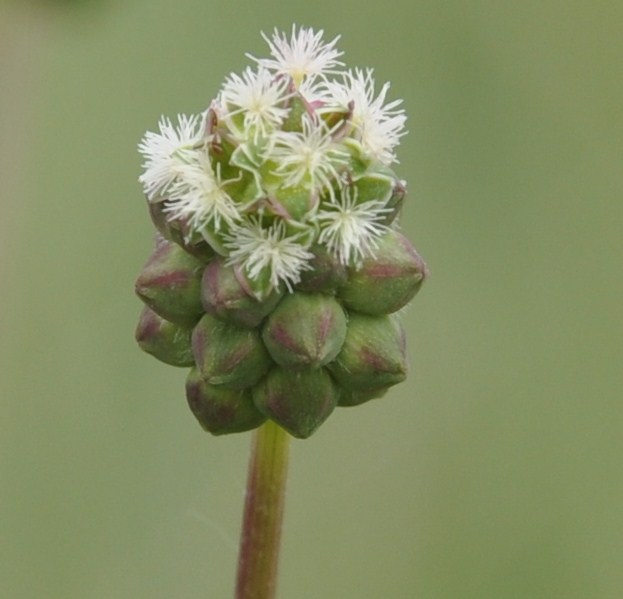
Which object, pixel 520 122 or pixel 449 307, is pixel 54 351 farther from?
pixel 520 122

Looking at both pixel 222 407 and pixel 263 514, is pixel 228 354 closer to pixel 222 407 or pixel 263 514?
pixel 222 407

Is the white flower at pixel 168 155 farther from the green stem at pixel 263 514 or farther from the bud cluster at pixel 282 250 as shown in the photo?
the green stem at pixel 263 514

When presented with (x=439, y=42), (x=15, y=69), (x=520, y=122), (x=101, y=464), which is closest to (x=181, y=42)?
(x=439, y=42)

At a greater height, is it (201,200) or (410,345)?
(410,345)

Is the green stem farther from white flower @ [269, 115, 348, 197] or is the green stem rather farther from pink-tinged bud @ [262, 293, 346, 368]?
white flower @ [269, 115, 348, 197]

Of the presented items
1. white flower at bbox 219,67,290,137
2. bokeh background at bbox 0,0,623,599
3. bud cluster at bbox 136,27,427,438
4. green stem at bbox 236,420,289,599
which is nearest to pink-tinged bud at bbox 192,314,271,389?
bud cluster at bbox 136,27,427,438

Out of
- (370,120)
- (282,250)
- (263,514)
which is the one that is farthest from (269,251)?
(263,514)
